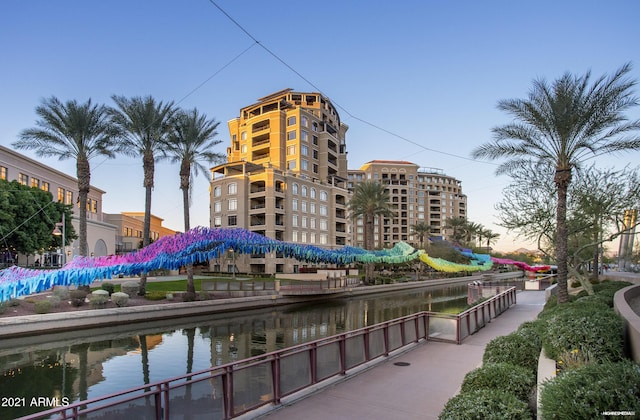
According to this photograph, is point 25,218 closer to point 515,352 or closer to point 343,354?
point 343,354

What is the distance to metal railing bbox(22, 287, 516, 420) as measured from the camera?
600 centimetres

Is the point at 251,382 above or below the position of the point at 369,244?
below

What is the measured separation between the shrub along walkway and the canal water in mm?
7513

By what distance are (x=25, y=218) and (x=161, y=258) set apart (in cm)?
2590

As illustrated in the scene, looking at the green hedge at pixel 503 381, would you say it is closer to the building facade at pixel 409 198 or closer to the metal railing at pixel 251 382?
the metal railing at pixel 251 382

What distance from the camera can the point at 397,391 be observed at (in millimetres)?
8883

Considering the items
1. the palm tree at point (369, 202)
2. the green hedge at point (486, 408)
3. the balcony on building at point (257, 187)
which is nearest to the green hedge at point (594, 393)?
the green hedge at point (486, 408)

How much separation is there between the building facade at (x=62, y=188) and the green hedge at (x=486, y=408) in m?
52.4

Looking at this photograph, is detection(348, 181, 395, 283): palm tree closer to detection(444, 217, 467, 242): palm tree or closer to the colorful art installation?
the colorful art installation

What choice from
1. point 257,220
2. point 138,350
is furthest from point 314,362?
point 257,220

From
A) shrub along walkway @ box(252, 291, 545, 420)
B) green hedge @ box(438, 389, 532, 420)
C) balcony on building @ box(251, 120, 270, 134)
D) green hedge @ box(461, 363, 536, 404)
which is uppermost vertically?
balcony on building @ box(251, 120, 270, 134)

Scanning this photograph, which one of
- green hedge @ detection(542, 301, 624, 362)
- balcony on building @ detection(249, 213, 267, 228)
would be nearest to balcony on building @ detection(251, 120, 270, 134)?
balcony on building @ detection(249, 213, 267, 228)

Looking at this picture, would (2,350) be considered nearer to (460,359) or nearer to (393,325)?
(393,325)

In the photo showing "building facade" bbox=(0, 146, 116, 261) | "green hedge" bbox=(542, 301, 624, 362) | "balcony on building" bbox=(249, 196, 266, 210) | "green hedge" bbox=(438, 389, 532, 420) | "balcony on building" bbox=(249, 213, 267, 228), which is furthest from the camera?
"balcony on building" bbox=(249, 196, 266, 210)
